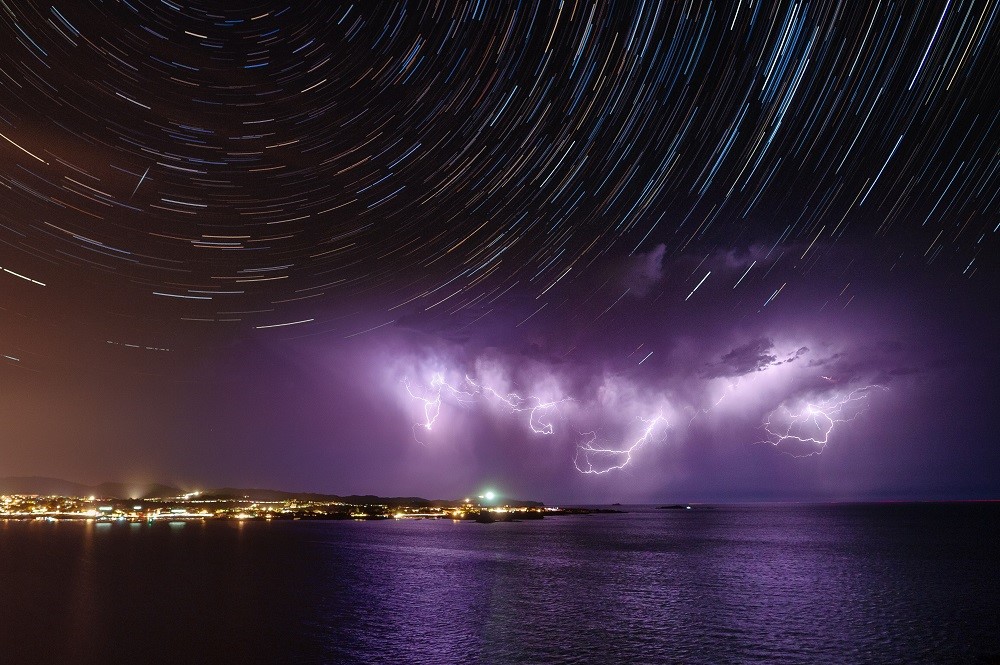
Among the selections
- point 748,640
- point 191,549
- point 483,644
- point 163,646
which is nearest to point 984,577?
point 748,640

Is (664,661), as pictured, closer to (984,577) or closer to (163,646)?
(163,646)

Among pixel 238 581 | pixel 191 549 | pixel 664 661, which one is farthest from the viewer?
pixel 191 549

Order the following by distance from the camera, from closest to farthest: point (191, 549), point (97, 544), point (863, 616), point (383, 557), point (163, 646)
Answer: point (163, 646), point (863, 616), point (383, 557), point (191, 549), point (97, 544)

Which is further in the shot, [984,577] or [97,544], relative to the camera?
[97,544]

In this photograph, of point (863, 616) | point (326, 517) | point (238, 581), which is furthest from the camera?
point (326, 517)

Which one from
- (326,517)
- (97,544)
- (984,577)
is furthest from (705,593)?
(326,517)

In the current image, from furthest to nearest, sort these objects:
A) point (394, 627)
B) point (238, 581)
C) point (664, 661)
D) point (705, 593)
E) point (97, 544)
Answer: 1. point (97, 544)
2. point (238, 581)
3. point (705, 593)
4. point (394, 627)
5. point (664, 661)

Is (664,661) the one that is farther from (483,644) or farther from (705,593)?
(705,593)
